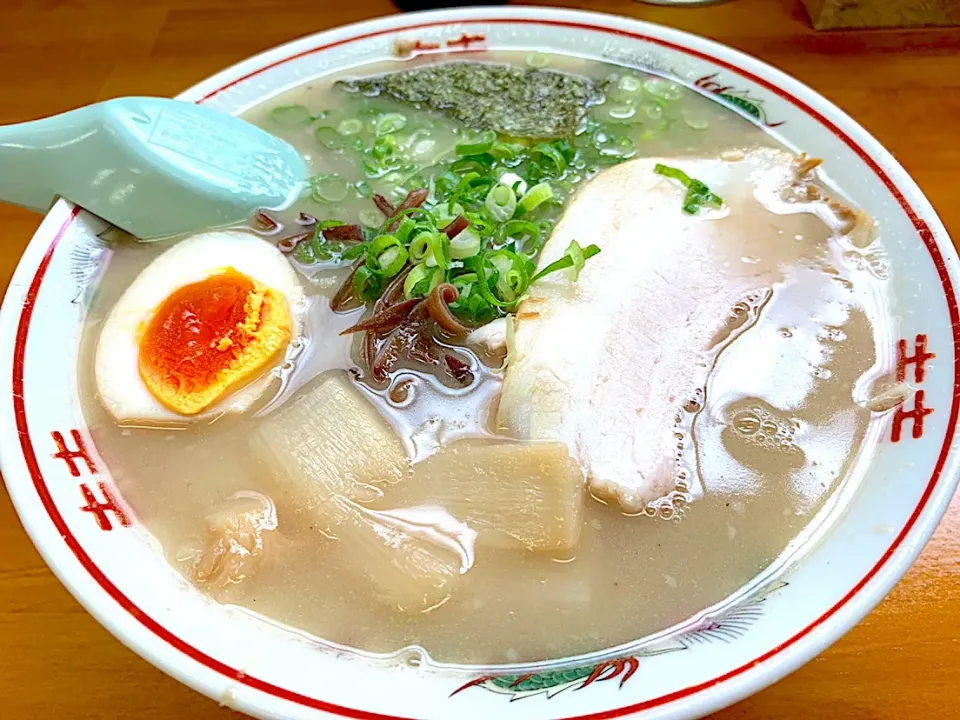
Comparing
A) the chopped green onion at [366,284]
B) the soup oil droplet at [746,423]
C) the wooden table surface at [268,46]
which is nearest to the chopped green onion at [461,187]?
A: the chopped green onion at [366,284]

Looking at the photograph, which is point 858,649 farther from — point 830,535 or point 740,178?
point 740,178

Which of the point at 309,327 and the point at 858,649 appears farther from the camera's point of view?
the point at 309,327

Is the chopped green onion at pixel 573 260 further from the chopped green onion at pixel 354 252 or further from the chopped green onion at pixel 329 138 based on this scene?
the chopped green onion at pixel 329 138

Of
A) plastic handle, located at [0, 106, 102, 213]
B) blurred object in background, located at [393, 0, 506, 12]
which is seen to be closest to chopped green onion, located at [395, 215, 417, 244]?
plastic handle, located at [0, 106, 102, 213]

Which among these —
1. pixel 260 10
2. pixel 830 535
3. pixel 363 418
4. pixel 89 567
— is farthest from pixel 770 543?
pixel 260 10

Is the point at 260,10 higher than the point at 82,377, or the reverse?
the point at 260,10

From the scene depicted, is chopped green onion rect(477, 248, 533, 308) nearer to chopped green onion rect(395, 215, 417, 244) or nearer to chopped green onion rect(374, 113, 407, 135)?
chopped green onion rect(395, 215, 417, 244)

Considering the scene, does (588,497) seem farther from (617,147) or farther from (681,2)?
(681,2)
